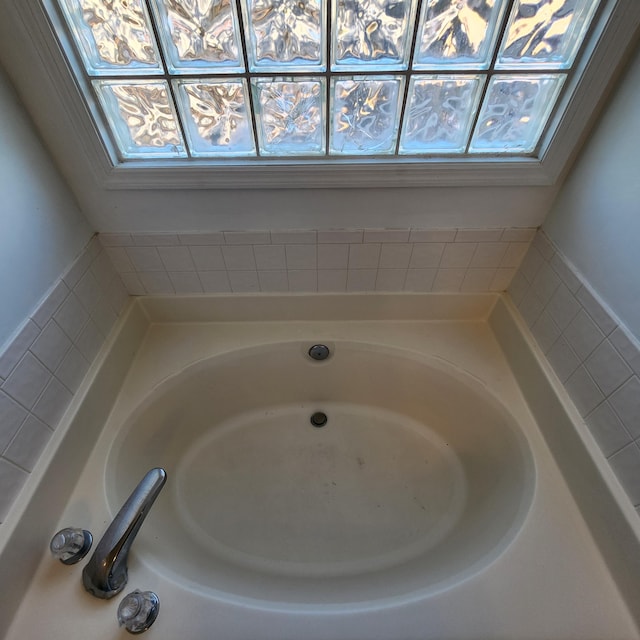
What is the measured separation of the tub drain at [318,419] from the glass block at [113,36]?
127cm

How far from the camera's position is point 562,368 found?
1.02 metres

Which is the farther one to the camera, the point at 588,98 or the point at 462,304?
the point at 462,304

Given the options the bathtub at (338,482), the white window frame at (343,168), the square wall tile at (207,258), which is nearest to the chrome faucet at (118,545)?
the bathtub at (338,482)

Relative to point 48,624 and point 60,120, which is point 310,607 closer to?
point 48,624

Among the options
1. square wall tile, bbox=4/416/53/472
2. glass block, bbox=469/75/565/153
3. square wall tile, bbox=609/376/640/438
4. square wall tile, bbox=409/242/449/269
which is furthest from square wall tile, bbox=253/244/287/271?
square wall tile, bbox=609/376/640/438

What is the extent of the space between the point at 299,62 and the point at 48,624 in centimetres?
138

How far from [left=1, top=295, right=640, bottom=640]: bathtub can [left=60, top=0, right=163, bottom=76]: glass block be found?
2.37 feet

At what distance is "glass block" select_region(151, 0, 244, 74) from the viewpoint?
79 centimetres

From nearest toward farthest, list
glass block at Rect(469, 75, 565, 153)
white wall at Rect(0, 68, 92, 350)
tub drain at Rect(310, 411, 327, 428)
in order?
white wall at Rect(0, 68, 92, 350)
glass block at Rect(469, 75, 565, 153)
tub drain at Rect(310, 411, 327, 428)

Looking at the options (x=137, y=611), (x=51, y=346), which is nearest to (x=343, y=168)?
(x=51, y=346)

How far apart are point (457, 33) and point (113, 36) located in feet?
2.62

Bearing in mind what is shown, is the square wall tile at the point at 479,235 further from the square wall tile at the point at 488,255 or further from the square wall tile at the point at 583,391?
the square wall tile at the point at 583,391

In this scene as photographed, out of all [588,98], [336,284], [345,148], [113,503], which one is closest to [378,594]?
[113,503]

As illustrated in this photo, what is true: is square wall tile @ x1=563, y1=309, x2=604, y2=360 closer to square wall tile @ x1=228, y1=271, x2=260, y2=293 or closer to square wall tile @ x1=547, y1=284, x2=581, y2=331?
square wall tile @ x1=547, y1=284, x2=581, y2=331
